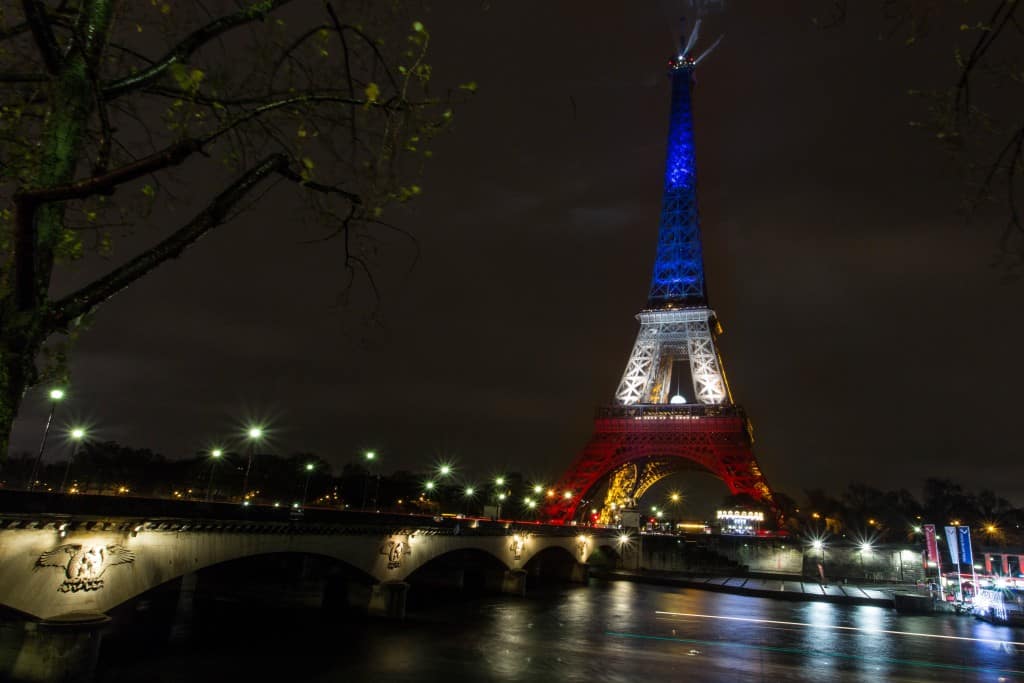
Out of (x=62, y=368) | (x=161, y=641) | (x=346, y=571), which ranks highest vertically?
(x=62, y=368)

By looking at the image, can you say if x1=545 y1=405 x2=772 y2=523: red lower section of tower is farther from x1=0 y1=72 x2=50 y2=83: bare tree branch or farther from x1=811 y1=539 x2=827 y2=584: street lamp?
x1=0 y1=72 x2=50 y2=83: bare tree branch

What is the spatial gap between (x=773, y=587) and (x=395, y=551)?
42.3m

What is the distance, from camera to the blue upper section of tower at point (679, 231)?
87688 millimetres

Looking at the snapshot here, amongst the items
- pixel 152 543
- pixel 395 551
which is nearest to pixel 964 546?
pixel 395 551

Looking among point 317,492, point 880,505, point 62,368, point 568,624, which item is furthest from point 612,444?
point 880,505

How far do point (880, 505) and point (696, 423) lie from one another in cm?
9893

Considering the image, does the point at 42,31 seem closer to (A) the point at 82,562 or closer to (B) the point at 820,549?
A: (A) the point at 82,562

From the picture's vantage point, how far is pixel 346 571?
1390 inches

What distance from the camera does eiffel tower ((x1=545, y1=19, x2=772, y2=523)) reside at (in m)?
70.1

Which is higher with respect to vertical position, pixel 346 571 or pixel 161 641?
pixel 346 571

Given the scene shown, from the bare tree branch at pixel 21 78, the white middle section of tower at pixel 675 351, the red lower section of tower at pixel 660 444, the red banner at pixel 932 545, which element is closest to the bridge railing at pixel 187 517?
the bare tree branch at pixel 21 78

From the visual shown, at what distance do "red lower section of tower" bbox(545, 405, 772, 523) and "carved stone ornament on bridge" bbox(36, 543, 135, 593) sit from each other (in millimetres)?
54812

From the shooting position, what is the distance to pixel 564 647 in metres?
28.4

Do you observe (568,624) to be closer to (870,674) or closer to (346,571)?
(346,571)
